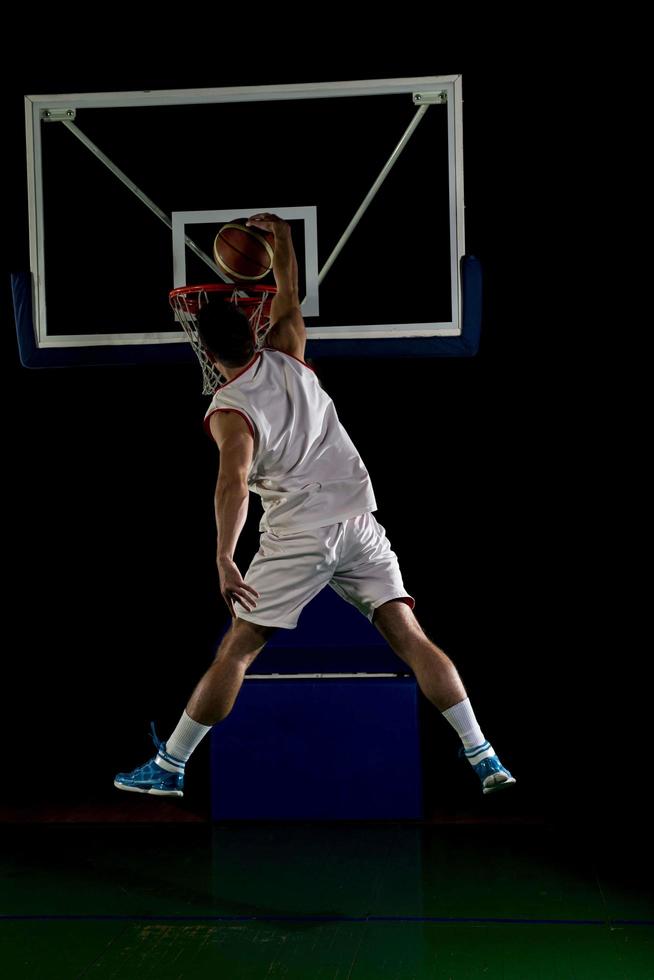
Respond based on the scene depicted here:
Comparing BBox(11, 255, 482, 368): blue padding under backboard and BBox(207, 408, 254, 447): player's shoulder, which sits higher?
BBox(11, 255, 482, 368): blue padding under backboard

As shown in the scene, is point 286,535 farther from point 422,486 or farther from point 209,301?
point 422,486

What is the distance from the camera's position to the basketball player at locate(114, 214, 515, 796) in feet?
13.4

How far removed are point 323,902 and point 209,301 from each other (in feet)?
7.84

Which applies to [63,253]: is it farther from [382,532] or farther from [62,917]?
[62,917]

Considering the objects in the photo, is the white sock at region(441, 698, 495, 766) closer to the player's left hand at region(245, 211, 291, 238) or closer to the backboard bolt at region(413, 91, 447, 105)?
the player's left hand at region(245, 211, 291, 238)

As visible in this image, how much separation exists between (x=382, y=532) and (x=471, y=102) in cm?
251

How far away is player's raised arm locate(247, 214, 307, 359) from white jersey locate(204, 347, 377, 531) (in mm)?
114

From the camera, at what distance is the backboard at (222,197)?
5383mm

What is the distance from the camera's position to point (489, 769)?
4059 mm

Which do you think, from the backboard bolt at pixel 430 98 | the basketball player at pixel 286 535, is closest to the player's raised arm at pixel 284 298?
the basketball player at pixel 286 535

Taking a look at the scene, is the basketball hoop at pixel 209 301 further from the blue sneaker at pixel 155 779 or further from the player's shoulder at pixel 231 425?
the blue sneaker at pixel 155 779

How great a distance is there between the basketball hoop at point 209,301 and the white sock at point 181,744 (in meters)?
1.54

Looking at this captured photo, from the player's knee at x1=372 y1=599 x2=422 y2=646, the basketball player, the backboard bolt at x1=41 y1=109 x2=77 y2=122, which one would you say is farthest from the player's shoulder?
the backboard bolt at x1=41 y1=109 x2=77 y2=122

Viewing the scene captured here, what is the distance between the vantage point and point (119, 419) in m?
6.15
